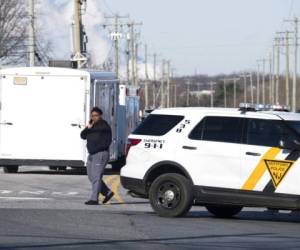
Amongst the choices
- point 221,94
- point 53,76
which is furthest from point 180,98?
point 53,76

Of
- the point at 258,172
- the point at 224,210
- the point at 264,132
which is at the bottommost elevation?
the point at 224,210

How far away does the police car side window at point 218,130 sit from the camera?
663 inches

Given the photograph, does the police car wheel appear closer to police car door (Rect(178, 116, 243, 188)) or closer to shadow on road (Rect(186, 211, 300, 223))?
shadow on road (Rect(186, 211, 300, 223))

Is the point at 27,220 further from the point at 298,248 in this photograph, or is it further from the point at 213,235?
the point at 298,248

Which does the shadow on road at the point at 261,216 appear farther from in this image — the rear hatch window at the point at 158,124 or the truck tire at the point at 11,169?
the truck tire at the point at 11,169

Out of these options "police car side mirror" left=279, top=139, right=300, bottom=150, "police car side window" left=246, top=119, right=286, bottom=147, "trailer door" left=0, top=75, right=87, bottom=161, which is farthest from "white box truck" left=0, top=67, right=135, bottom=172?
"police car side mirror" left=279, top=139, right=300, bottom=150

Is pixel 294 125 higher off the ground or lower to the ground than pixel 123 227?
higher

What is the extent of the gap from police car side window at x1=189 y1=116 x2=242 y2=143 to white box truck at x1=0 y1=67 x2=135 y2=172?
36.2 ft

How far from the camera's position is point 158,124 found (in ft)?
57.2

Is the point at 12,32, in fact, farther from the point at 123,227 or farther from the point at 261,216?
the point at 123,227

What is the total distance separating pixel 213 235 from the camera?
14867 mm

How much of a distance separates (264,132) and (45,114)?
12317 mm

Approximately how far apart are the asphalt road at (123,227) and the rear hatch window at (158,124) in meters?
1.42

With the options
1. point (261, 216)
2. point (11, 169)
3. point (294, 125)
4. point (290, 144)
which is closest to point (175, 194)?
point (290, 144)
